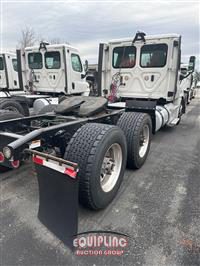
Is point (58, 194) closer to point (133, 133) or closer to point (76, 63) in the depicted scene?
point (133, 133)

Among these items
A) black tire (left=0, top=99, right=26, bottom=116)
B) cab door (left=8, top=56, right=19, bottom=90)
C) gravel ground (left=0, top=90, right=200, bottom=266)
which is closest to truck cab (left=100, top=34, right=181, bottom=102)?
gravel ground (left=0, top=90, right=200, bottom=266)

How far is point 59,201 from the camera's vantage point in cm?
194

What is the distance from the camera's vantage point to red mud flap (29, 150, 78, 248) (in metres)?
1.72

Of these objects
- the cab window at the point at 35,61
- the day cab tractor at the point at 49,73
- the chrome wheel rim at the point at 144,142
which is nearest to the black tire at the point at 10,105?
the day cab tractor at the point at 49,73

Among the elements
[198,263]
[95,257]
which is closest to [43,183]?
[95,257]

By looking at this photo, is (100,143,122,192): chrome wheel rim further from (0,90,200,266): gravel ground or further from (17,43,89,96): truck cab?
(17,43,89,96): truck cab

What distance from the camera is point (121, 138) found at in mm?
2594

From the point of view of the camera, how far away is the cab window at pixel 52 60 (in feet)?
22.9

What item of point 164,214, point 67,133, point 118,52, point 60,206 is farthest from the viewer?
point 118,52

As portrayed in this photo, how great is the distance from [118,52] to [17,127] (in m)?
3.64

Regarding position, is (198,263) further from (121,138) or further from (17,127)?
(17,127)

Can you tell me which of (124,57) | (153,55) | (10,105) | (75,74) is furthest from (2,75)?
(153,55)

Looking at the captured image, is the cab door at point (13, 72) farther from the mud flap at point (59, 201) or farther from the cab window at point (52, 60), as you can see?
the mud flap at point (59, 201)

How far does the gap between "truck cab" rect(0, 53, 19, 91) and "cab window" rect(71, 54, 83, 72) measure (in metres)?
3.35
